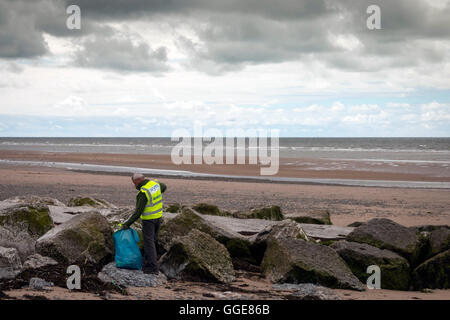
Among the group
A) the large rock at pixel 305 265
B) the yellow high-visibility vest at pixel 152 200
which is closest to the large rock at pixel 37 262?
the yellow high-visibility vest at pixel 152 200

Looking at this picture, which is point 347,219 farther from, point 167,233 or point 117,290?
point 117,290

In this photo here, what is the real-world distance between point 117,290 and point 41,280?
1294 millimetres

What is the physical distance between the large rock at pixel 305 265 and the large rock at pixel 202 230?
108 centimetres

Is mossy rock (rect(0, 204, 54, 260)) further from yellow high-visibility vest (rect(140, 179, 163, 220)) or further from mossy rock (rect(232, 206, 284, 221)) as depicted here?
mossy rock (rect(232, 206, 284, 221))

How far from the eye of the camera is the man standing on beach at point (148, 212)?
8.45 metres

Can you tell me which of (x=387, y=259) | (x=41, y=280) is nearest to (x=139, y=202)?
(x=41, y=280)

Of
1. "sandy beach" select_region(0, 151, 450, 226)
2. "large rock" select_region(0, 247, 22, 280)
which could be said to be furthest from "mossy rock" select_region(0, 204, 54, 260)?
"sandy beach" select_region(0, 151, 450, 226)

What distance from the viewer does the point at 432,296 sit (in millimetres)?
8336

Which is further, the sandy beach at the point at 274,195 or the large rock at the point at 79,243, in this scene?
the sandy beach at the point at 274,195

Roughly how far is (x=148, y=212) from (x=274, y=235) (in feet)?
9.14

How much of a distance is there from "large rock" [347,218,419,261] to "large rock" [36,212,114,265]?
5423mm

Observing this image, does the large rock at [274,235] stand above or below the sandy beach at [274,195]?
above

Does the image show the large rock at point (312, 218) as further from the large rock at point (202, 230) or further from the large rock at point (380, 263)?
the large rock at point (380, 263)

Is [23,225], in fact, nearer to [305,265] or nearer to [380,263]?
[305,265]
